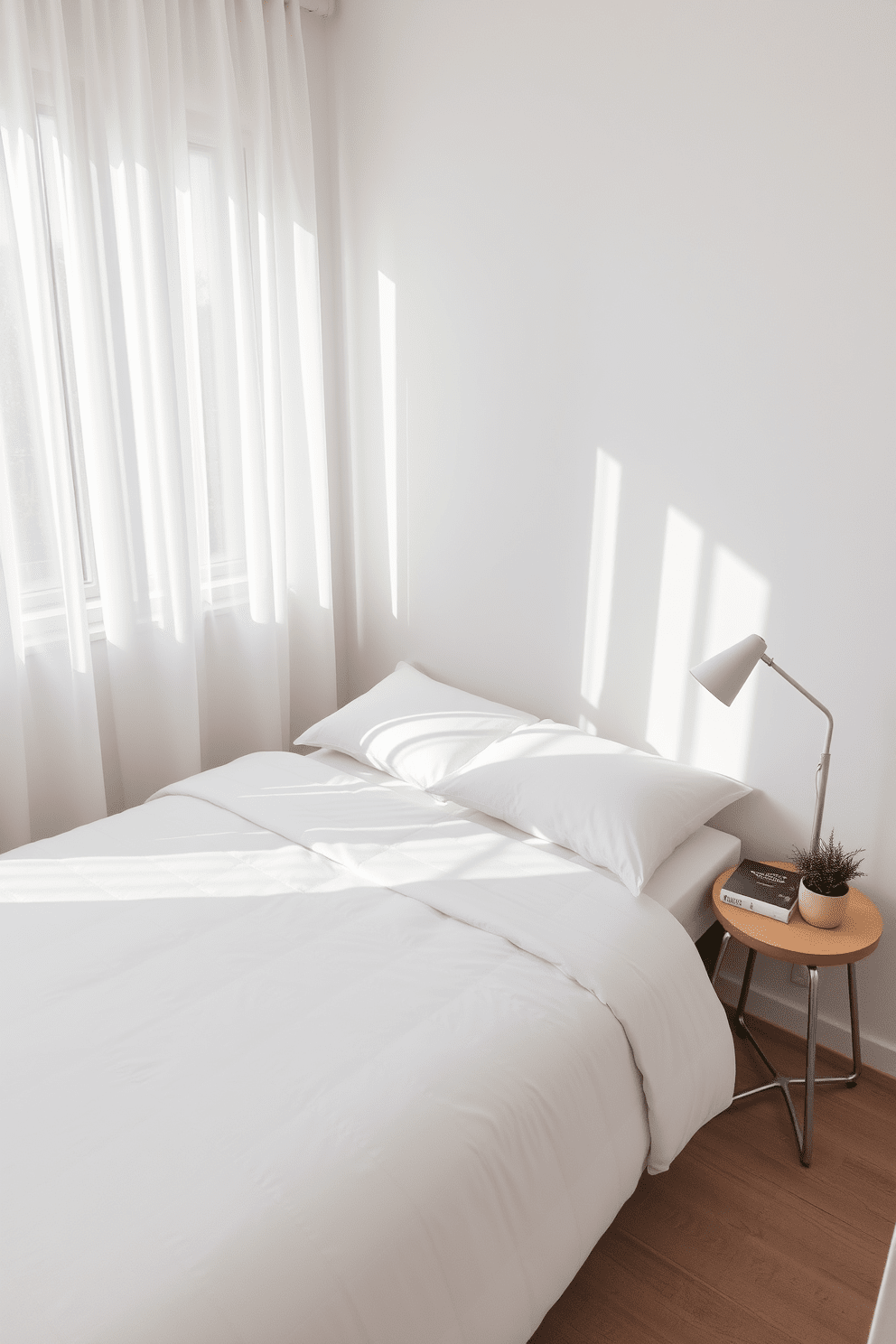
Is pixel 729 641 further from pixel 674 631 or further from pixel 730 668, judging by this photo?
pixel 730 668

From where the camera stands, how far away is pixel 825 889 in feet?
6.58

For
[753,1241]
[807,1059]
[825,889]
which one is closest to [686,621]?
[825,889]

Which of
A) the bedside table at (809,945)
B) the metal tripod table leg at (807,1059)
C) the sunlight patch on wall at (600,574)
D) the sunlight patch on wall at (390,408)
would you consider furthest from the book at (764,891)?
the sunlight patch on wall at (390,408)

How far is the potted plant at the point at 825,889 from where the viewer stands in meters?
1.99

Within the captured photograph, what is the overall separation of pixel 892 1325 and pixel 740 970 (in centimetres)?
145

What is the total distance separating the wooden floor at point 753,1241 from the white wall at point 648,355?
1.11 feet

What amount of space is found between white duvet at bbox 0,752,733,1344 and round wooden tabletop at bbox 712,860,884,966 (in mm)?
185

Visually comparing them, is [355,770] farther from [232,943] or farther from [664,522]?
[664,522]

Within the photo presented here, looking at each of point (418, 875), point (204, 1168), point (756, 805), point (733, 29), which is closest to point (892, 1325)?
point (204, 1168)

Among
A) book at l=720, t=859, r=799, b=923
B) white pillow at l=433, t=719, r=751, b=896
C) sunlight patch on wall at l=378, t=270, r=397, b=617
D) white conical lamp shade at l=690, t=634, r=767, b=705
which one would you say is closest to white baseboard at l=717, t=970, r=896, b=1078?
book at l=720, t=859, r=799, b=923

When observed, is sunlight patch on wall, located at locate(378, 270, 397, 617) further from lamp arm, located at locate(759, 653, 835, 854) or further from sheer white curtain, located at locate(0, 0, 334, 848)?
lamp arm, located at locate(759, 653, 835, 854)

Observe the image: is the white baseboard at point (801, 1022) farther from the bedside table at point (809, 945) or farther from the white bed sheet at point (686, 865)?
the white bed sheet at point (686, 865)

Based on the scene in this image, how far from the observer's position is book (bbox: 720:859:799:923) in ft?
6.66

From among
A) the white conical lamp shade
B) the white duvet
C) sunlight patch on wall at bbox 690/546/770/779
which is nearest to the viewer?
the white duvet
